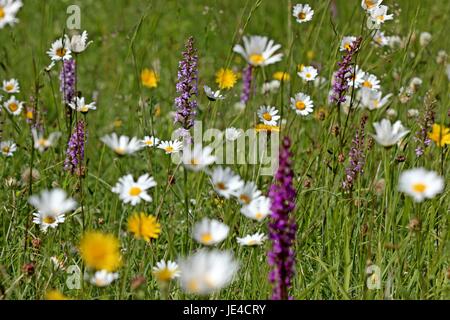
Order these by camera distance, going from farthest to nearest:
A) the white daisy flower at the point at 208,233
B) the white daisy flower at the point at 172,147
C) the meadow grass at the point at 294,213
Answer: the white daisy flower at the point at 172,147 → the meadow grass at the point at 294,213 → the white daisy flower at the point at 208,233

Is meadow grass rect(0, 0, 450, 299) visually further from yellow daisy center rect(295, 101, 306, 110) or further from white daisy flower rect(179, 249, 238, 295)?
white daisy flower rect(179, 249, 238, 295)

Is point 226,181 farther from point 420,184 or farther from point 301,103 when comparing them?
point 301,103

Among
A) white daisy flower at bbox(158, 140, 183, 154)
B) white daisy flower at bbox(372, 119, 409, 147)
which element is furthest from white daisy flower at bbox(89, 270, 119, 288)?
white daisy flower at bbox(372, 119, 409, 147)

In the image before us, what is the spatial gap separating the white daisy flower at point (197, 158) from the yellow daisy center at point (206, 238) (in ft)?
0.49

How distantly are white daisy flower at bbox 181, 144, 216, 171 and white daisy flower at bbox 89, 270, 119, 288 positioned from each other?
0.88ft

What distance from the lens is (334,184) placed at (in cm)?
192

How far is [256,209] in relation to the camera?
1457 mm

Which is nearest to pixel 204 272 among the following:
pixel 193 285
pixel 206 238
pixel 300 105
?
pixel 193 285

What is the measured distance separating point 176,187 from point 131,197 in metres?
1.08

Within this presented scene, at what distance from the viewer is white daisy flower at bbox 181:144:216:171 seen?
4.78ft

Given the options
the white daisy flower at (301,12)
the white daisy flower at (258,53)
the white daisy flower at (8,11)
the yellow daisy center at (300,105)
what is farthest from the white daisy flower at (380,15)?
the white daisy flower at (8,11)

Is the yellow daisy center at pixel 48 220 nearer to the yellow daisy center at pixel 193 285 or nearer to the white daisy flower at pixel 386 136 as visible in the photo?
the yellow daisy center at pixel 193 285

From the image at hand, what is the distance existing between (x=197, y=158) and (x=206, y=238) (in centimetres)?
21

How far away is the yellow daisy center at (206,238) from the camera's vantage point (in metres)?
1.36
